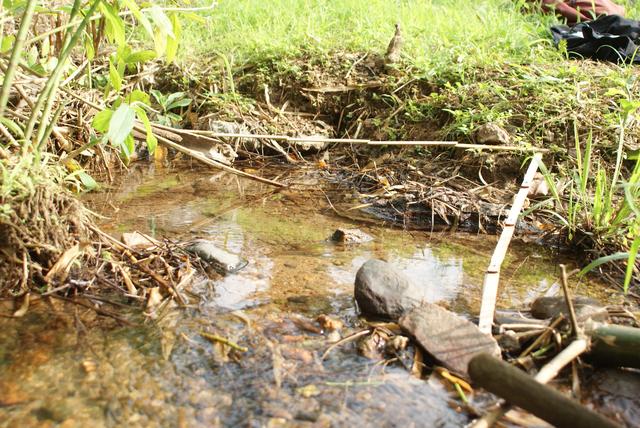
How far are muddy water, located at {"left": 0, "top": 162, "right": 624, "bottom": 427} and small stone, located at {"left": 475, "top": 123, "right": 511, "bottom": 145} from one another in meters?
0.89

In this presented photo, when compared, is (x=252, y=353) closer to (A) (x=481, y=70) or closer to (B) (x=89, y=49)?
(B) (x=89, y=49)

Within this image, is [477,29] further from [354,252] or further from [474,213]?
[354,252]

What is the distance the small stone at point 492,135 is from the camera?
128 inches

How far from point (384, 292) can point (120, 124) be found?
1047 millimetres

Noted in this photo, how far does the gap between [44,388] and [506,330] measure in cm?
137

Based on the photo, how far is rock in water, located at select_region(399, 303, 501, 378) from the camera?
154cm

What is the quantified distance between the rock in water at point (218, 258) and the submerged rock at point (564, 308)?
117 cm

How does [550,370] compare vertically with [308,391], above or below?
above

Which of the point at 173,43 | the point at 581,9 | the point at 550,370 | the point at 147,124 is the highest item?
the point at 581,9

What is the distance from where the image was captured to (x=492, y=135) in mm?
3283

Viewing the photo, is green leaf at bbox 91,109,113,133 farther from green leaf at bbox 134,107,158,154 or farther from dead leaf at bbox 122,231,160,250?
dead leaf at bbox 122,231,160,250

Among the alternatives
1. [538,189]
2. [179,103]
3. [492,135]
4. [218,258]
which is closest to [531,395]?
Answer: [218,258]

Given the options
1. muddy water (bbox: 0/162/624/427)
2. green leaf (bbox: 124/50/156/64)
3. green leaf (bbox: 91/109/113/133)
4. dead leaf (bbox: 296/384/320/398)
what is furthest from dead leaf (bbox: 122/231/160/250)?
dead leaf (bbox: 296/384/320/398)

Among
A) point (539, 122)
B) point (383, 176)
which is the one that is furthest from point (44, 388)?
point (539, 122)
